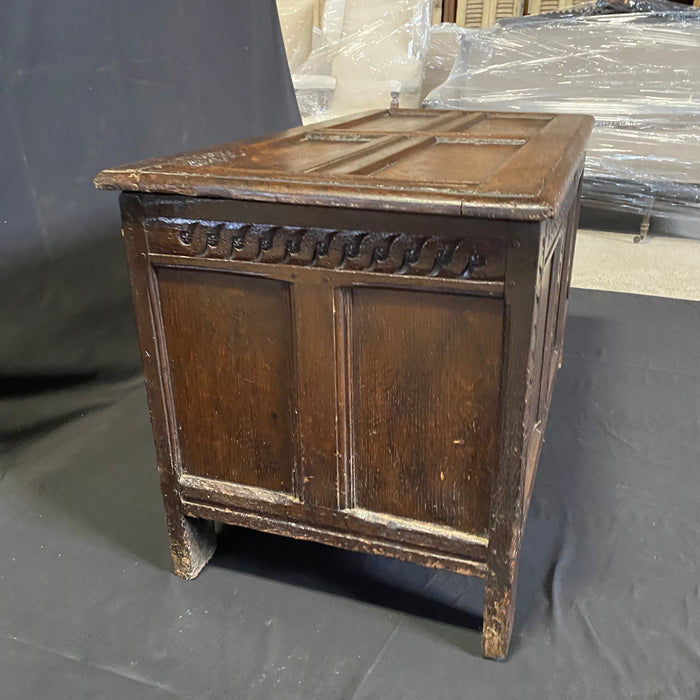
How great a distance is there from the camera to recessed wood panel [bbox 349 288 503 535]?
94cm

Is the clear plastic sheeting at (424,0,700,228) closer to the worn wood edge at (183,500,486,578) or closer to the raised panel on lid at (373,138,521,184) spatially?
the raised panel on lid at (373,138,521,184)

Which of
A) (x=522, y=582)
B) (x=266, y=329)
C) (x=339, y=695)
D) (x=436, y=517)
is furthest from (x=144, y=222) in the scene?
(x=522, y=582)

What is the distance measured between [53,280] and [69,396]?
1.06ft

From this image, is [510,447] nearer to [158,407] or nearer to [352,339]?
[352,339]

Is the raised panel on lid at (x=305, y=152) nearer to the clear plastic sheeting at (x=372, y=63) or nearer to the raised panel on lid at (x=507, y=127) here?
the raised panel on lid at (x=507, y=127)

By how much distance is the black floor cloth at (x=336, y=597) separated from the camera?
3.44 feet

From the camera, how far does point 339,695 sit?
3.34 ft

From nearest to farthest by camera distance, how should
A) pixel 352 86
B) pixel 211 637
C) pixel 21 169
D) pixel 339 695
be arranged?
pixel 339 695 → pixel 211 637 → pixel 21 169 → pixel 352 86

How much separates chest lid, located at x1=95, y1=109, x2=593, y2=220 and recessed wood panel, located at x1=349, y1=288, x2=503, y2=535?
0.47 feet

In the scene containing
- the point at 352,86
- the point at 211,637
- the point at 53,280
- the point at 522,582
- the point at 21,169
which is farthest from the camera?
the point at 352,86

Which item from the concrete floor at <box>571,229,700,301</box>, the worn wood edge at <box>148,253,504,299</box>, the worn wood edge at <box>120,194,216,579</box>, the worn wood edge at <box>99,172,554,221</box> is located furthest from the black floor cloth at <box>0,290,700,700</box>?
the concrete floor at <box>571,229,700,301</box>

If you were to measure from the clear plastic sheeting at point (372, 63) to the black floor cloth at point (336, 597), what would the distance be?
2751 mm

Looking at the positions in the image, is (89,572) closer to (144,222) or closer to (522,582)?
(144,222)

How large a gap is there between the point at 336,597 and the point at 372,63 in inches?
136
